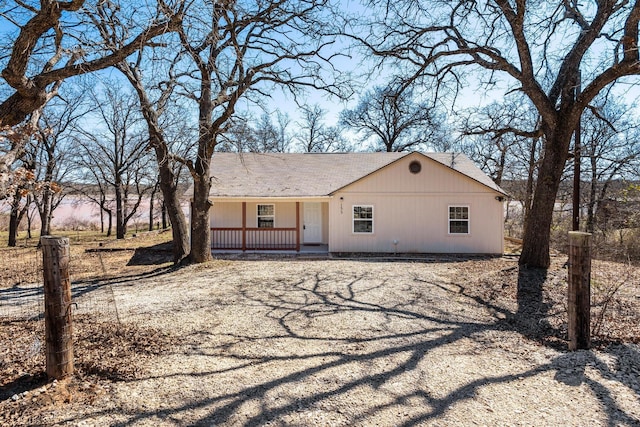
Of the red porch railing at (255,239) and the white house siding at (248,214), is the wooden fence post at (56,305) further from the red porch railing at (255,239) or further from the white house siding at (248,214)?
the white house siding at (248,214)

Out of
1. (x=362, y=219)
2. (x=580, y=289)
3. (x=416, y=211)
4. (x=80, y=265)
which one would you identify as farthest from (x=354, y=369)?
(x=80, y=265)

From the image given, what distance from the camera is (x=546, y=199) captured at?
9609mm

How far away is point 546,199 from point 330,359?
26.0ft

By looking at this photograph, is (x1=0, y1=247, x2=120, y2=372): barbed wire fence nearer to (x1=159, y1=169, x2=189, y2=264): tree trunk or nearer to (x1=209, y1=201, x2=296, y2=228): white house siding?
(x1=159, y1=169, x2=189, y2=264): tree trunk

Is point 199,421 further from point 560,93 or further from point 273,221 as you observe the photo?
point 273,221

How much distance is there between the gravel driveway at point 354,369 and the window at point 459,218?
686 cm

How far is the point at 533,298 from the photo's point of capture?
750cm

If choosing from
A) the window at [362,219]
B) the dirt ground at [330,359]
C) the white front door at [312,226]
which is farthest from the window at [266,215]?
the dirt ground at [330,359]

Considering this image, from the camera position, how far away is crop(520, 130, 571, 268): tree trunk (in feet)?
31.2

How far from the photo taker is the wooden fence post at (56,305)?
3854 mm

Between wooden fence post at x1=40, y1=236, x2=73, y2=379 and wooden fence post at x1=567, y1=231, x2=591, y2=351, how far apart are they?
6082mm

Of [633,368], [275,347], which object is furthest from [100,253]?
[633,368]

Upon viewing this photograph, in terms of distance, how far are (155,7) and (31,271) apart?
10.6m

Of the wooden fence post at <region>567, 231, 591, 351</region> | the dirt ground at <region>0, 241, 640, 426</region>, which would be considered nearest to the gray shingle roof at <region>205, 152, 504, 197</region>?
the dirt ground at <region>0, 241, 640, 426</region>
